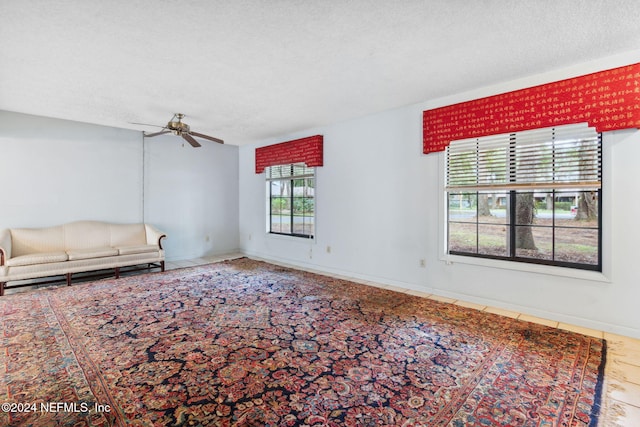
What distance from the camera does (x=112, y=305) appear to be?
11.5 ft

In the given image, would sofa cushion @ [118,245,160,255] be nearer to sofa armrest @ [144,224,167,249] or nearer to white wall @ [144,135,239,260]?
sofa armrest @ [144,224,167,249]

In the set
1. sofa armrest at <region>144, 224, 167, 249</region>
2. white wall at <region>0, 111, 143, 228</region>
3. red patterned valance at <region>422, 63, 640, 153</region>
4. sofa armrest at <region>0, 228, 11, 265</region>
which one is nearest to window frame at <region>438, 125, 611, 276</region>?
red patterned valance at <region>422, 63, 640, 153</region>

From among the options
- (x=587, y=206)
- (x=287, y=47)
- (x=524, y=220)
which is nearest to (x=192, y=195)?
(x=287, y=47)

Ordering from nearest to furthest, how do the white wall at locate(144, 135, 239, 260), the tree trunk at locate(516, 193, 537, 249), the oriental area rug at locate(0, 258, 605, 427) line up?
the oriental area rug at locate(0, 258, 605, 427), the tree trunk at locate(516, 193, 537, 249), the white wall at locate(144, 135, 239, 260)

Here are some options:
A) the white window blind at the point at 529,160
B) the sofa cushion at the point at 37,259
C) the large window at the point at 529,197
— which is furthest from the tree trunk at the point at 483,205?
the sofa cushion at the point at 37,259

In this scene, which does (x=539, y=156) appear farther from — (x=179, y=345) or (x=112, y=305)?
(x=112, y=305)

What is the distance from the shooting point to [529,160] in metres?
3.28

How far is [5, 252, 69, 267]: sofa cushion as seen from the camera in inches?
158

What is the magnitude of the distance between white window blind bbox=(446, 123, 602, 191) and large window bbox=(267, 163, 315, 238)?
2.68 meters

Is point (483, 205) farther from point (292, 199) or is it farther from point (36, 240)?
point (36, 240)

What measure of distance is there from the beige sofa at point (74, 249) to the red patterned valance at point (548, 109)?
4.87 m

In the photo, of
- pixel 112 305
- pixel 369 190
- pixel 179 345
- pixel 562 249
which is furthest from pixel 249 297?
pixel 562 249

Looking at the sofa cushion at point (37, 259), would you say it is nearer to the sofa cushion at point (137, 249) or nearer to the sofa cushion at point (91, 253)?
the sofa cushion at point (91, 253)

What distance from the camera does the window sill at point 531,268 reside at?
2.88 metres
